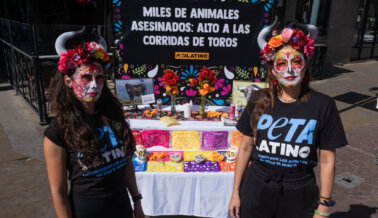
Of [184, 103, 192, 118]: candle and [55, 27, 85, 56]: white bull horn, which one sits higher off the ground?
[55, 27, 85, 56]: white bull horn

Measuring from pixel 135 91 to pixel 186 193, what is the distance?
1526mm

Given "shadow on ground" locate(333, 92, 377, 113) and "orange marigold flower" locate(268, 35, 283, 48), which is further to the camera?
"shadow on ground" locate(333, 92, 377, 113)

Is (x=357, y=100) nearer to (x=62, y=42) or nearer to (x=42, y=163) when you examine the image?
(x=42, y=163)

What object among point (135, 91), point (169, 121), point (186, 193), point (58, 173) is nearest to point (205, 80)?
point (169, 121)

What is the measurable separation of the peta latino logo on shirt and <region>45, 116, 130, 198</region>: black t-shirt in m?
1.04

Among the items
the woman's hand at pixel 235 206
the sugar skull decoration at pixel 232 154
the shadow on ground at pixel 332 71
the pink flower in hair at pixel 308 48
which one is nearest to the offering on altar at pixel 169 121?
the sugar skull decoration at pixel 232 154

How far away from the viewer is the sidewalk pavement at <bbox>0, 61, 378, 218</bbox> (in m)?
3.95

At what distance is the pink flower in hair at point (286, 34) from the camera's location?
2.10 m

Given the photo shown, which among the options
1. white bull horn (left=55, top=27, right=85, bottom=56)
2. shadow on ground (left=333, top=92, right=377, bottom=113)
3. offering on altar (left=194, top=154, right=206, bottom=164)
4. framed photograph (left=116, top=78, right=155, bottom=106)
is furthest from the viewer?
shadow on ground (left=333, top=92, right=377, bottom=113)

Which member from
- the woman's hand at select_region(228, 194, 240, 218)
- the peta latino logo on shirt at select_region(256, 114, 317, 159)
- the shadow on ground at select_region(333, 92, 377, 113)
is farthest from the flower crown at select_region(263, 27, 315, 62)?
the shadow on ground at select_region(333, 92, 377, 113)

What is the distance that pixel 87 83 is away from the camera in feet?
6.30

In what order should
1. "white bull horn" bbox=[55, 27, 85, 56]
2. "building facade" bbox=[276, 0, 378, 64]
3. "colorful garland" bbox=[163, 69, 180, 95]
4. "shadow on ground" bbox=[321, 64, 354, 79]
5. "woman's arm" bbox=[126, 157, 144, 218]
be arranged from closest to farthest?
"white bull horn" bbox=[55, 27, 85, 56], "woman's arm" bbox=[126, 157, 144, 218], "colorful garland" bbox=[163, 69, 180, 95], "building facade" bbox=[276, 0, 378, 64], "shadow on ground" bbox=[321, 64, 354, 79]

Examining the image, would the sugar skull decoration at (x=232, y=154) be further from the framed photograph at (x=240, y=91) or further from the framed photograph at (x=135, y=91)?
the framed photograph at (x=135, y=91)

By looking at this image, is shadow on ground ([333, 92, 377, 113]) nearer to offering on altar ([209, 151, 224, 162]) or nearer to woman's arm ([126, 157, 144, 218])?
offering on altar ([209, 151, 224, 162])
